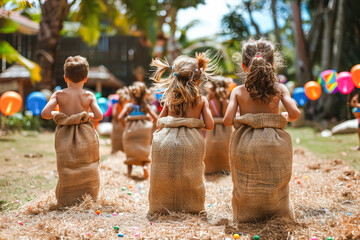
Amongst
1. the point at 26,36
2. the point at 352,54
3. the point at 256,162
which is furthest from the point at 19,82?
the point at 352,54

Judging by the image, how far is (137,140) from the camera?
6.28 m

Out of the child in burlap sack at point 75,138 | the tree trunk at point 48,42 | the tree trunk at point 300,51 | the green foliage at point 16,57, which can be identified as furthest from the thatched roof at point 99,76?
the child in burlap sack at point 75,138

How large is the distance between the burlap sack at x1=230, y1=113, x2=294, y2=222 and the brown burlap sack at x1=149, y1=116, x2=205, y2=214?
0.51 meters

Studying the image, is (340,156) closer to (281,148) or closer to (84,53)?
(281,148)

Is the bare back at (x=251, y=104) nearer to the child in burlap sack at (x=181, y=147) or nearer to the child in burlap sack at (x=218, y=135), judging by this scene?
the child in burlap sack at (x=181, y=147)

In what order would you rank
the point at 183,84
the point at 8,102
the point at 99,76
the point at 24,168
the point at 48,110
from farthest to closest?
the point at 99,76 → the point at 8,102 → the point at 24,168 → the point at 48,110 → the point at 183,84

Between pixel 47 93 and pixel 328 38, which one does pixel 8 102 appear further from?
pixel 328 38

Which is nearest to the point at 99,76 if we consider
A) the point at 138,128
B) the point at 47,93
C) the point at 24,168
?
the point at 47,93

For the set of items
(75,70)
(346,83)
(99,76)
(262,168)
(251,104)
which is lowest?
(262,168)

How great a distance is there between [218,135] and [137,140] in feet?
4.98

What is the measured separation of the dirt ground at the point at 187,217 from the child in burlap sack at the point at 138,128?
0.71 meters

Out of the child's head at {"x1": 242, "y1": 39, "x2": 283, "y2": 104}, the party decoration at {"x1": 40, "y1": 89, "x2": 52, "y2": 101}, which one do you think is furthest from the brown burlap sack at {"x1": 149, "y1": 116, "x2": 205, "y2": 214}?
the party decoration at {"x1": 40, "y1": 89, "x2": 52, "y2": 101}

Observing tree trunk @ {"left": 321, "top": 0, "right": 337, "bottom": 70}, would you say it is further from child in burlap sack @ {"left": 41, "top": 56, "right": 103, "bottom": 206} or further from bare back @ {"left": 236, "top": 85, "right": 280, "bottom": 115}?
child in burlap sack @ {"left": 41, "top": 56, "right": 103, "bottom": 206}

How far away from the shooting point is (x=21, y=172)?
→ 6.23m
